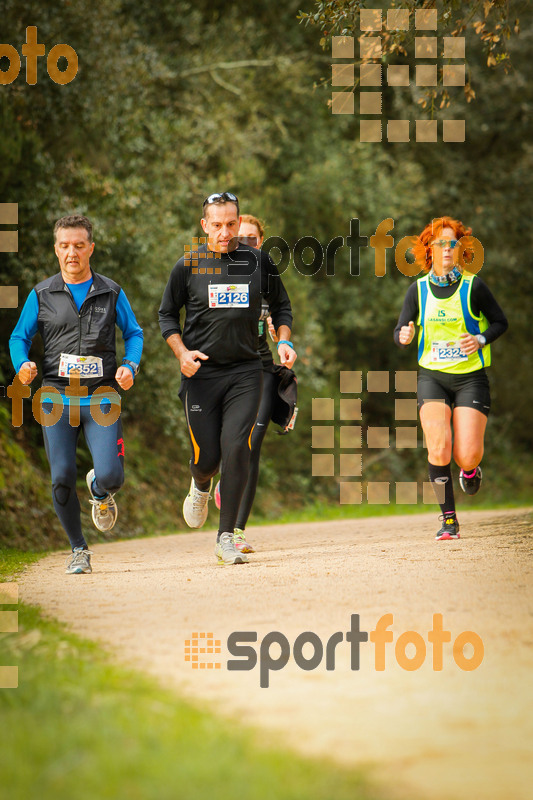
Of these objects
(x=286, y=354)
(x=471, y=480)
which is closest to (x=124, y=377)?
(x=286, y=354)

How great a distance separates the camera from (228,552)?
24.0ft

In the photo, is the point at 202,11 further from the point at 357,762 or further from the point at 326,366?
the point at 357,762

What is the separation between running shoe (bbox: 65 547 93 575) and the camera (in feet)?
23.9

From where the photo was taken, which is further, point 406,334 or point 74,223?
point 406,334

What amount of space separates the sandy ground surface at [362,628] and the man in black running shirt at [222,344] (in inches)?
29.7

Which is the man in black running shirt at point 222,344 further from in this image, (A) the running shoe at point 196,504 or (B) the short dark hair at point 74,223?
(B) the short dark hair at point 74,223

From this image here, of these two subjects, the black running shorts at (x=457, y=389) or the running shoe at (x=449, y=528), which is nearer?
the black running shorts at (x=457, y=389)

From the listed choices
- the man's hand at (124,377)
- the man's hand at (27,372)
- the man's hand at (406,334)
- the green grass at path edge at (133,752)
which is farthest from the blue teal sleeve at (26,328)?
the green grass at path edge at (133,752)

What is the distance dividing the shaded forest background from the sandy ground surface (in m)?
4.60

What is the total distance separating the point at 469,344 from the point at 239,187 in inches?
461

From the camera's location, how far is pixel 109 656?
4.30 meters

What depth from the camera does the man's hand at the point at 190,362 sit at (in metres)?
7.13

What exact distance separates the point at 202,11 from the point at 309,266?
5.59m

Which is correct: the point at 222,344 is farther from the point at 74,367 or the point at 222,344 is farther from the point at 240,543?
the point at 240,543
